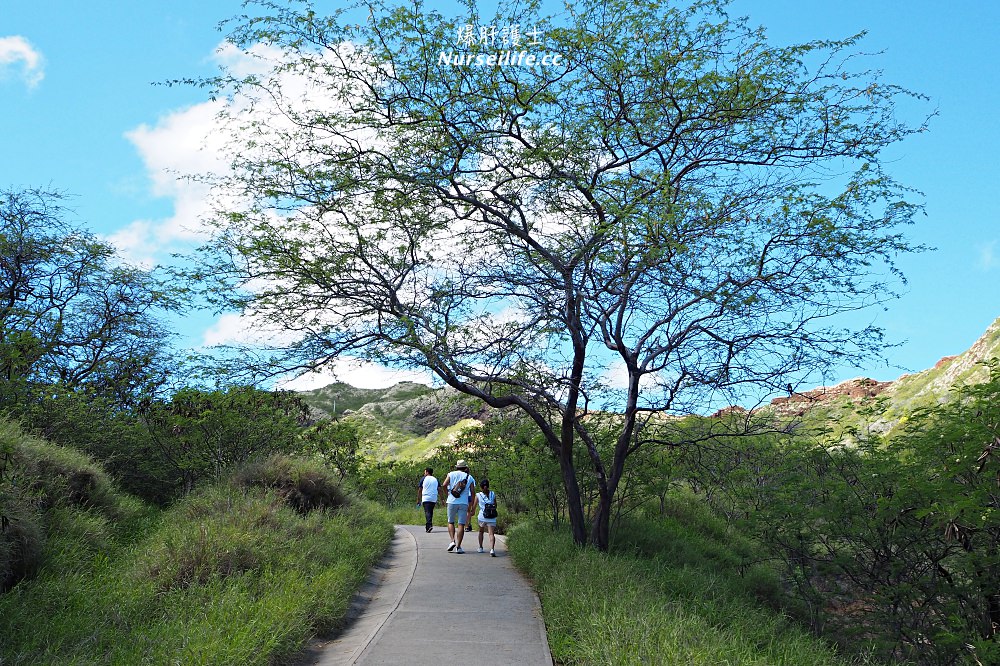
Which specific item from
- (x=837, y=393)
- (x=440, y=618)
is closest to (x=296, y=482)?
(x=440, y=618)

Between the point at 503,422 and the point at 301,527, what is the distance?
5797 mm

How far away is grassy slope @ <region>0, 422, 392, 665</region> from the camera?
6812mm

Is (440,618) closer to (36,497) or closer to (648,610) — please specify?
(648,610)

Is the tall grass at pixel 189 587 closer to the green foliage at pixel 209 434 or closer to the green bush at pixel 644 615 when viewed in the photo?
the green bush at pixel 644 615

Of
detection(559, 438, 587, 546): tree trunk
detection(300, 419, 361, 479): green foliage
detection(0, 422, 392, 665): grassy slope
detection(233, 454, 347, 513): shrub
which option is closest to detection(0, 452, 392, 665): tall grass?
detection(0, 422, 392, 665): grassy slope

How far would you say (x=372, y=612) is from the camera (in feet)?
31.2

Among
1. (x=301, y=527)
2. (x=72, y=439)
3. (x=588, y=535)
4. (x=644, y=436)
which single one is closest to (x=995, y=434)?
(x=644, y=436)

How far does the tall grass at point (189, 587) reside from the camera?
680cm

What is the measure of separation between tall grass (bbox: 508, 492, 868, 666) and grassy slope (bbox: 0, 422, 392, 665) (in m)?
3.03

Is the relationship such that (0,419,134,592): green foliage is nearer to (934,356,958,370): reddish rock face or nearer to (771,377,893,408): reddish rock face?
(771,377,893,408): reddish rock face

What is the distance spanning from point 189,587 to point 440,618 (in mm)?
3230

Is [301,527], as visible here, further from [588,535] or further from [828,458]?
[828,458]

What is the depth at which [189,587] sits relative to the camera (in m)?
8.79

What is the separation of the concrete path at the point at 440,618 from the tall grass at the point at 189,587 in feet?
1.41
